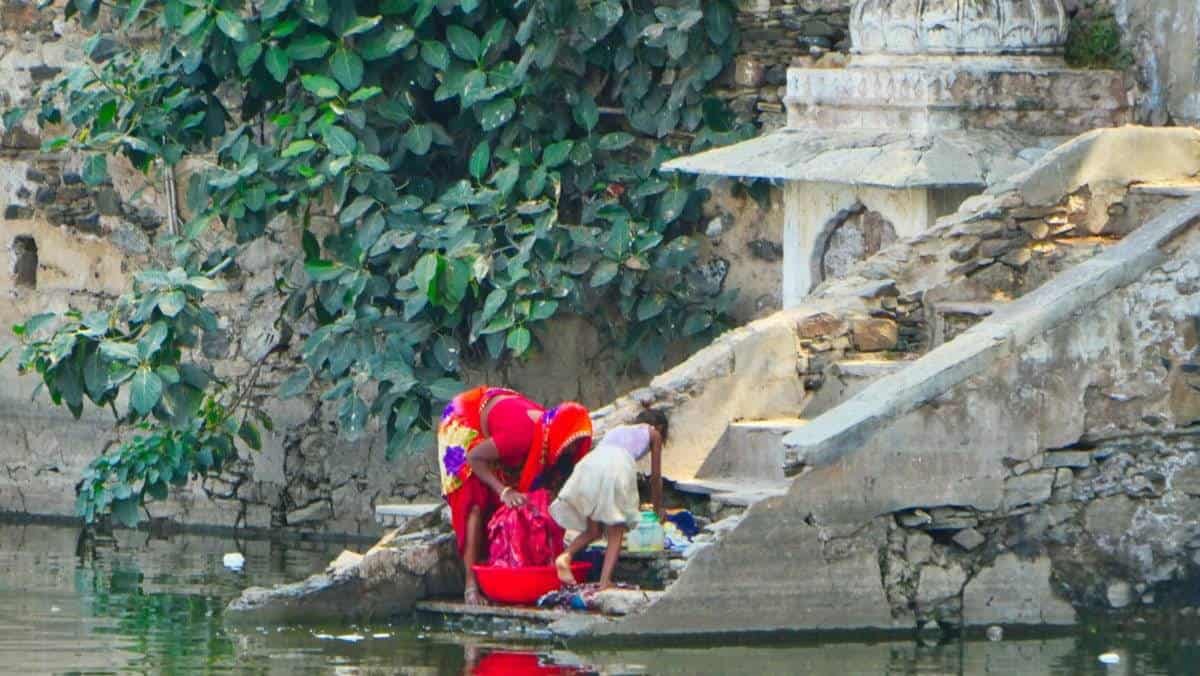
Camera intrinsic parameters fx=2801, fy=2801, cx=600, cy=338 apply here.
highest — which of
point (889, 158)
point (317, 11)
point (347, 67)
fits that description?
point (317, 11)

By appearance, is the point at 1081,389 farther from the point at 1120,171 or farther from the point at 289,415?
the point at 289,415

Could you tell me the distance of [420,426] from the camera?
12703mm

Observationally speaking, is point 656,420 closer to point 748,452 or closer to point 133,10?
point 748,452

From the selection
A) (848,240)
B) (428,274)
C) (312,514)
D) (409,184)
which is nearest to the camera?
(848,240)

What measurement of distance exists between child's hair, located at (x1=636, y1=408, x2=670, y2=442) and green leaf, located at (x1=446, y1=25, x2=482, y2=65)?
2.70 metres

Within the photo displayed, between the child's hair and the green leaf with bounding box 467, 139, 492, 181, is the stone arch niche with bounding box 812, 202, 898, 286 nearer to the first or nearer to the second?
the child's hair

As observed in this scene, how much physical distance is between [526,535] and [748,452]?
1.04 m

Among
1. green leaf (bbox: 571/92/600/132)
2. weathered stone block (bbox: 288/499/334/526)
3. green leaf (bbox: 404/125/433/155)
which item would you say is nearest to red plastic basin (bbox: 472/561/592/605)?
green leaf (bbox: 404/125/433/155)

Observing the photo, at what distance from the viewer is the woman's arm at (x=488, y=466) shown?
10.4 metres

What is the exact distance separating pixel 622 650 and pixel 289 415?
4.63 meters

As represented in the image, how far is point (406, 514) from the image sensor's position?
1124 centimetres

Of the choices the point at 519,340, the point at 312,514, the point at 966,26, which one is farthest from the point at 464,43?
the point at 312,514

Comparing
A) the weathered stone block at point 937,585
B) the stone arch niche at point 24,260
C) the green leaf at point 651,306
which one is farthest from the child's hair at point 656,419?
the stone arch niche at point 24,260

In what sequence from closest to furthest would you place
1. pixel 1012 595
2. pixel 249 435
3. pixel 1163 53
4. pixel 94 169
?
pixel 1012 595
pixel 1163 53
pixel 94 169
pixel 249 435
